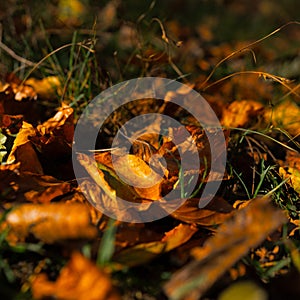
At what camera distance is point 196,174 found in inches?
46.6

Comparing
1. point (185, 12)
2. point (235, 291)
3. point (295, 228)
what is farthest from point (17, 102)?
point (185, 12)

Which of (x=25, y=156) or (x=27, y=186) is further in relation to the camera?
(x=25, y=156)

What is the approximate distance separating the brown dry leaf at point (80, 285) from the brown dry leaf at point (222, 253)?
10cm

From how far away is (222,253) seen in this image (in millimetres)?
735

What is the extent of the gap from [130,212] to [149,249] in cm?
12

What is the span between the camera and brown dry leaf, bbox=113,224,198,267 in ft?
3.00

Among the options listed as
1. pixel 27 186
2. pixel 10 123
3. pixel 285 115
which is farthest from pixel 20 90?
pixel 285 115

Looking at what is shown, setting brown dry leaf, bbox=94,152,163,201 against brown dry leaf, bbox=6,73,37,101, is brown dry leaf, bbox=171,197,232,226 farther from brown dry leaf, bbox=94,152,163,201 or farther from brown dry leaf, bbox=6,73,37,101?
brown dry leaf, bbox=6,73,37,101

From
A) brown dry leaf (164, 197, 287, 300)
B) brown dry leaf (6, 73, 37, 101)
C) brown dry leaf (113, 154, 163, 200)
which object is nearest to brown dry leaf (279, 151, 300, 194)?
brown dry leaf (113, 154, 163, 200)

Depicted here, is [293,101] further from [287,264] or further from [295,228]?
[287,264]

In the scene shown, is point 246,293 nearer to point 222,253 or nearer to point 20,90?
point 222,253

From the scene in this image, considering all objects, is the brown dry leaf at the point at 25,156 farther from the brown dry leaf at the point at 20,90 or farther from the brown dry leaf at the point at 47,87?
the brown dry leaf at the point at 47,87

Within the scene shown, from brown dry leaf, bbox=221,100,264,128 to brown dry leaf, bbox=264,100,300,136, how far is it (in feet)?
0.15

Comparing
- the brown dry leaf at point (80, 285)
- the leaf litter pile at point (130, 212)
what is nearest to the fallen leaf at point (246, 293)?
the leaf litter pile at point (130, 212)
